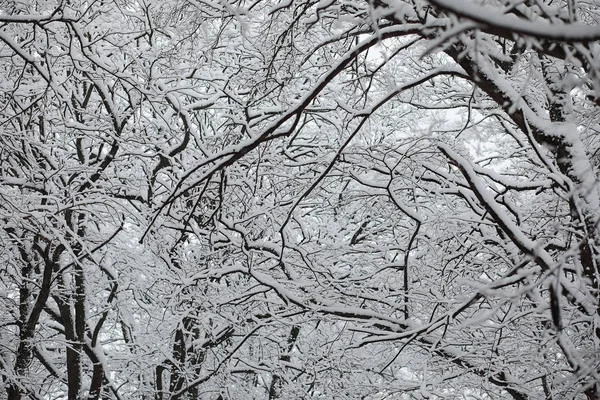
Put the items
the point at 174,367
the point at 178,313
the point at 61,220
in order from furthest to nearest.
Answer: the point at 174,367, the point at 178,313, the point at 61,220

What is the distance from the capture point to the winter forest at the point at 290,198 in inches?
147

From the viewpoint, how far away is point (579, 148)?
3.48 m

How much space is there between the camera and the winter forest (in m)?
3.73

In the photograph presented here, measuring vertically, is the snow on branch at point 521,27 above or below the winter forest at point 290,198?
below

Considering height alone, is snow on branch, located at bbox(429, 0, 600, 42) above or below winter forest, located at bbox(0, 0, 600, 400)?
below

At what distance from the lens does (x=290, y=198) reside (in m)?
6.48

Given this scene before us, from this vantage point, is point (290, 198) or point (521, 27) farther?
point (290, 198)

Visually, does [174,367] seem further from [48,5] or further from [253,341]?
[48,5]

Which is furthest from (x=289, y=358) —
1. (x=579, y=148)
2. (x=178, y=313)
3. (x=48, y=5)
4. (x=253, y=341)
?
(x=579, y=148)

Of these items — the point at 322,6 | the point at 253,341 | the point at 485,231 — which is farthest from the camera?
the point at 253,341

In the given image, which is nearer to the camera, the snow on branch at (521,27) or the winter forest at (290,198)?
the snow on branch at (521,27)

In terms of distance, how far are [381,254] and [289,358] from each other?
Result: 375 centimetres

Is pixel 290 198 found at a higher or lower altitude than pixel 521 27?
higher

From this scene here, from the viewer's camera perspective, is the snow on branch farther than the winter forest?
No
